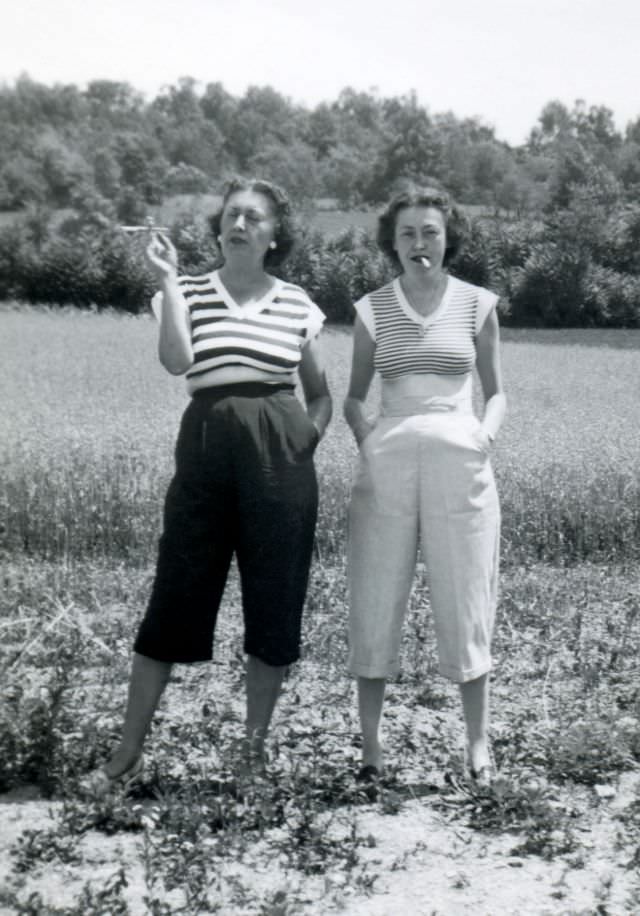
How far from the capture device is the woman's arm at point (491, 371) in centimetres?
368

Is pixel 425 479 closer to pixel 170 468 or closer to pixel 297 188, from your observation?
pixel 170 468

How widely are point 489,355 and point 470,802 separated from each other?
1.45m

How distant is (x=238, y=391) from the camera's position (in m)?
3.48

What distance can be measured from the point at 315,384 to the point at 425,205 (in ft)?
2.24

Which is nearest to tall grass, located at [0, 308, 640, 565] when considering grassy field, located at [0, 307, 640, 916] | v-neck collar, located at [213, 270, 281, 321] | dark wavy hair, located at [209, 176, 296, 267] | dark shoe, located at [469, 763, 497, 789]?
grassy field, located at [0, 307, 640, 916]

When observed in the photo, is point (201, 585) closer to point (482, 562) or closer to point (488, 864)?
point (482, 562)

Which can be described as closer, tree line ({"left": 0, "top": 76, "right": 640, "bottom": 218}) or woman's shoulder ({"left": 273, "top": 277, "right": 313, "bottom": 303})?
woman's shoulder ({"left": 273, "top": 277, "right": 313, "bottom": 303})

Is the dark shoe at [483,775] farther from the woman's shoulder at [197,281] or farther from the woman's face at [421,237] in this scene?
the woman's shoulder at [197,281]

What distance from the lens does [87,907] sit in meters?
2.71

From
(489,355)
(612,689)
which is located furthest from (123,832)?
(612,689)

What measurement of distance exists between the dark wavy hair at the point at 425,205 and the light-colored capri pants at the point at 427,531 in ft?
1.85

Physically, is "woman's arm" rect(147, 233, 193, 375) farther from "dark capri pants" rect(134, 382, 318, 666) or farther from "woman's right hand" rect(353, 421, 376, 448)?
"woman's right hand" rect(353, 421, 376, 448)

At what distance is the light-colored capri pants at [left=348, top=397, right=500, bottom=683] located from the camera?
3.54 meters

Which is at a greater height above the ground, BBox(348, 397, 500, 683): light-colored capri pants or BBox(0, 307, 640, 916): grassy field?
BBox(348, 397, 500, 683): light-colored capri pants
